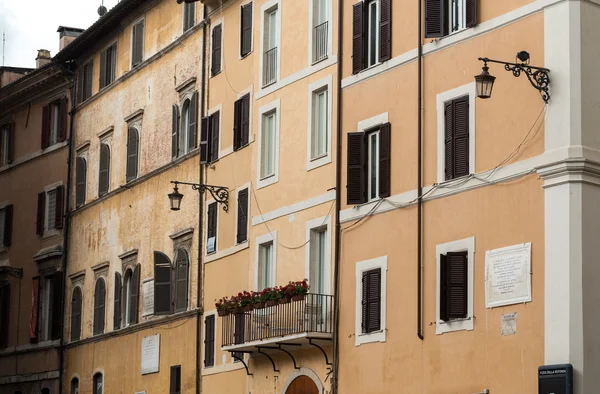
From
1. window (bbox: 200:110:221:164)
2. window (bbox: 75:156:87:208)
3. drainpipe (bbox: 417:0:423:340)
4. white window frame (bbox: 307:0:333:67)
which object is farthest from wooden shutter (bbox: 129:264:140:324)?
drainpipe (bbox: 417:0:423:340)

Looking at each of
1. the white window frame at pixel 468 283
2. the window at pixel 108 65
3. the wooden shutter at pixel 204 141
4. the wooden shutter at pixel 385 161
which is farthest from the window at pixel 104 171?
the white window frame at pixel 468 283

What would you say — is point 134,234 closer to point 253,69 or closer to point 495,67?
point 253,69

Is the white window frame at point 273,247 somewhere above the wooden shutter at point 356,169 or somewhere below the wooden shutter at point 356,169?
below

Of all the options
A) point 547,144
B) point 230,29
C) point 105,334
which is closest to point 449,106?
point 547,144

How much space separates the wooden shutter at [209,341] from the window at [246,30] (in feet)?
23.0

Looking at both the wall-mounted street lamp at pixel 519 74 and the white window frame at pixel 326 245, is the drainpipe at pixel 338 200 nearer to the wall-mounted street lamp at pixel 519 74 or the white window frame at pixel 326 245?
the white window frame at pixel 326 245

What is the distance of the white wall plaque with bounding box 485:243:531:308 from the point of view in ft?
80.8

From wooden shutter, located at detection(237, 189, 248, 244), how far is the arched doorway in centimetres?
473

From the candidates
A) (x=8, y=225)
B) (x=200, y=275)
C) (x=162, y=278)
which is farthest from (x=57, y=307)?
(x=200, y=275)

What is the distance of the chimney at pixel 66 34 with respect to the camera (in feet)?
177

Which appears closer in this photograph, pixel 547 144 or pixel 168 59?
pixel 547 144

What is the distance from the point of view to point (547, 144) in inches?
969

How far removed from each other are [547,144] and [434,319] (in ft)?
14.2

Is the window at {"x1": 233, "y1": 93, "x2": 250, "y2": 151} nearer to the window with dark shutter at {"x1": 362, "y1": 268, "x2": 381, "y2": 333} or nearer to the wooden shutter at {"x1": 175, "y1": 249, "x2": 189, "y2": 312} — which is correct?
the wooden shutter at {"x1": 175, "y1": 249, "x2": 189, "y2": 312}
